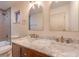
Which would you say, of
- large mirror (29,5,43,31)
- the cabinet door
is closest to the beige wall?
large mirror (29,5,43,31)

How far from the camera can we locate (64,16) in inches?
64.9

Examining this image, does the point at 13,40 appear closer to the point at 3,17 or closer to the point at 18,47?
the point at 18,47

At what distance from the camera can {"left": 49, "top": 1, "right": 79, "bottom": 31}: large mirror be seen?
159 cm

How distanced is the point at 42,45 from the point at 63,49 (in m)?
0.31

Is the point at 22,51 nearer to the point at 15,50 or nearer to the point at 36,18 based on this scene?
the point at 15,50

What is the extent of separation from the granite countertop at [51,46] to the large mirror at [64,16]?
8.7 inches

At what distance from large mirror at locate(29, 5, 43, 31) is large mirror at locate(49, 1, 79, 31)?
160 millimetres

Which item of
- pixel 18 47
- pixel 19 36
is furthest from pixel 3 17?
pixel 18 47

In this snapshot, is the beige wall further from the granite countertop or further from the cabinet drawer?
the cabinet drawer

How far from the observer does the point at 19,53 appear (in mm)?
1747

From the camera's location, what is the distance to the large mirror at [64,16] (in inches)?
62.4

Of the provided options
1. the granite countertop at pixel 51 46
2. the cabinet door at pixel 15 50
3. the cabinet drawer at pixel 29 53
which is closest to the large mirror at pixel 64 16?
the granite countertop at pixel 51 46

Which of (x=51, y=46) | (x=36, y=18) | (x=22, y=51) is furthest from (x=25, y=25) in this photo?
(x=51, y=46)

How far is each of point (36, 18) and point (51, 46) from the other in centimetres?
49
